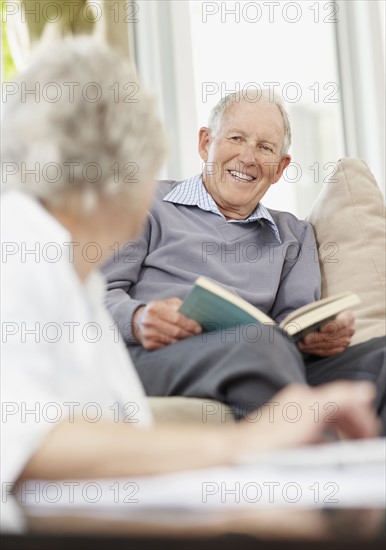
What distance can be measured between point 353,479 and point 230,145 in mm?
1744

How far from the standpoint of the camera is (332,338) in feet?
6.36

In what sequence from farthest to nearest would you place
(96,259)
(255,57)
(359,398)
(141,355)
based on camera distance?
(255,57)
(141,355)
(96,259)
(359,398)

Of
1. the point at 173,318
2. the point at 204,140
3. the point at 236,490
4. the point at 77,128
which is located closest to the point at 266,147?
the point at 204,140

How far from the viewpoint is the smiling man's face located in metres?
2.35

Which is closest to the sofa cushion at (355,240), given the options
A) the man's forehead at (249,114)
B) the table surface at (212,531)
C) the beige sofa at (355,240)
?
the beige sofa at (355,240)

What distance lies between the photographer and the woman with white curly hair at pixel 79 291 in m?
0.85

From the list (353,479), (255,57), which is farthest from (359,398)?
(255,57)

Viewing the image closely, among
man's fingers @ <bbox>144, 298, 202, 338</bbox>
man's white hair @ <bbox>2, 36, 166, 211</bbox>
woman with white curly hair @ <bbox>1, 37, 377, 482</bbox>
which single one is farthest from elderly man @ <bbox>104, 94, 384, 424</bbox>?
man's white hair @ <bbox>2, 36, 166, 211</bbox>

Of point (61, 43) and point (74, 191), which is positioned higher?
point (61, 43)

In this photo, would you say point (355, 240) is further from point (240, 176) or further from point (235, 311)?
point (235, 311)

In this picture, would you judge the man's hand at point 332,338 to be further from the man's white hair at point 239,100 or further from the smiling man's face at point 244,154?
the man's white hair at point 239,100

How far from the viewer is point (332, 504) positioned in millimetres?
664

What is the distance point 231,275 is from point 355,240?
13.4 inches

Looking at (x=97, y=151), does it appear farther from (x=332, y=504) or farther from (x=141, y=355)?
(x=141, y=355)
